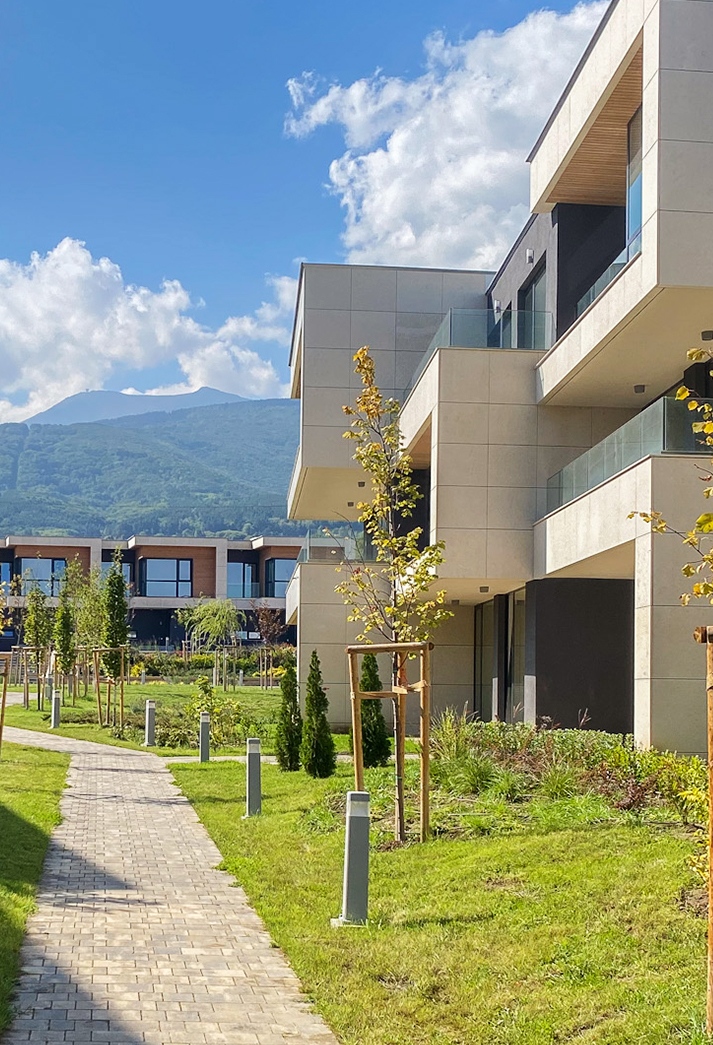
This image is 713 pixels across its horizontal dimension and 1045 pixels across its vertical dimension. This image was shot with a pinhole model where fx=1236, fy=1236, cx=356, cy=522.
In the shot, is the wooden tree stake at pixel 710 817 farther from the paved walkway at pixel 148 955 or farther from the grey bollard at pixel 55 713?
the grey bollard at pixel 55 713

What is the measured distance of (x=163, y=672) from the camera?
2293 inches

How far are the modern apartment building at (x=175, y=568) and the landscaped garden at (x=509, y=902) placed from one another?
61.2 meters

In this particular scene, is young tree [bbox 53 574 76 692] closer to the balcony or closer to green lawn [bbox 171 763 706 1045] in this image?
the balcony

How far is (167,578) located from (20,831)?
64238 mm

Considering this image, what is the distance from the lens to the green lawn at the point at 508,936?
6719 mm

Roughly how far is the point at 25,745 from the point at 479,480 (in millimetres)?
11001

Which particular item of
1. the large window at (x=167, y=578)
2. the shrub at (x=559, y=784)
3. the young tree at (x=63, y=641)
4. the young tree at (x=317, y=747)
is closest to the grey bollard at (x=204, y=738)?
the young tree at (x=317, y=747)

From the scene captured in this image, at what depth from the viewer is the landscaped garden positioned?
6832mm

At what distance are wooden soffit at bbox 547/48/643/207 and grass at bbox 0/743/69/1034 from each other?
13308 millimetres

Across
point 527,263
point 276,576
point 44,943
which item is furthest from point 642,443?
point 276,576

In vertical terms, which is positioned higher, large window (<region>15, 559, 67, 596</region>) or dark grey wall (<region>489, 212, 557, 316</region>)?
dark grey wall (<region>489, 212, 557, 316</region>)

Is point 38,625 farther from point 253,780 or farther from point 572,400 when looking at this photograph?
point 253,780

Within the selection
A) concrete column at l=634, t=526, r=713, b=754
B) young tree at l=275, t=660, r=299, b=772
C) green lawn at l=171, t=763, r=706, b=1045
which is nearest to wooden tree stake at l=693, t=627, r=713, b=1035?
green lawn at l=171, t=763, r=706, b=1045

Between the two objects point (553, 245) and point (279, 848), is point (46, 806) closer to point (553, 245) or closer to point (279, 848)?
point (279, 848)
